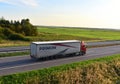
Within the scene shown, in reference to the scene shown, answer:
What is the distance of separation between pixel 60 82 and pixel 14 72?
534 cm

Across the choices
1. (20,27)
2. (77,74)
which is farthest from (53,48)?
(20,27)

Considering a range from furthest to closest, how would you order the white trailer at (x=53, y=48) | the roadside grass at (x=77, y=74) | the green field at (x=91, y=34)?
the green field at (x=91, y=34)
the white trailer at (x=53, y=48)
the roadside grass at (x=77, y=74)

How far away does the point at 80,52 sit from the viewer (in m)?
37.8

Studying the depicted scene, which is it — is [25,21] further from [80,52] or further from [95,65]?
[95,65]

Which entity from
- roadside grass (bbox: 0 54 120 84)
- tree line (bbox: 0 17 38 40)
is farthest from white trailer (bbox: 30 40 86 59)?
tree line (bbox: 0 17 38 40)

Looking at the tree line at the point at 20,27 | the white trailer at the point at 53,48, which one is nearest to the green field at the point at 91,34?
the tree line at the point at 20,27

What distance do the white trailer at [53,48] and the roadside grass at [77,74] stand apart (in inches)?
177

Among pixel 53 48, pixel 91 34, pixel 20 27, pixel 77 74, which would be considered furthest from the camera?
pixel 91 34

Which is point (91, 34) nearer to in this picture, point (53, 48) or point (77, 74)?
point (53, 48)

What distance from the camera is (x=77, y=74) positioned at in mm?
27297

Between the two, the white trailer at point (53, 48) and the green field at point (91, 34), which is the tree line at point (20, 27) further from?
the white trailer at point (53, 48)

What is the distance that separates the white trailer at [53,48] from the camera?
31.3 metres

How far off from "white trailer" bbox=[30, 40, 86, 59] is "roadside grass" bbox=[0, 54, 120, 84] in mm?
4506

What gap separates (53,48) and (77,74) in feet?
24.1
